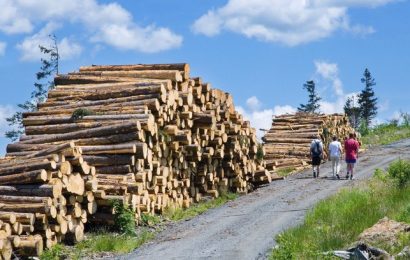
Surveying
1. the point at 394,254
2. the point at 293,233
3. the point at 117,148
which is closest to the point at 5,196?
the point at 117,148

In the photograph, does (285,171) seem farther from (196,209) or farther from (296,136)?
(196,209)

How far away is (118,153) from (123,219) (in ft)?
6.19

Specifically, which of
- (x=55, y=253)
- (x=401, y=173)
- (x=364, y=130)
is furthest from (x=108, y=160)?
(x=364, y=130)

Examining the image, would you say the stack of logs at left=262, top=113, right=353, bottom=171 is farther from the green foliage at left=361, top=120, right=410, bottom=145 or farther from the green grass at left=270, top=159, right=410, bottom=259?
the green grass at left=270, top=159, right=410, bottom=259

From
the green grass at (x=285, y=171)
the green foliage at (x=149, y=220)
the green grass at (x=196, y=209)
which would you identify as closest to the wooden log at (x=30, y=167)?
the green foliage at (x=149, y=220)

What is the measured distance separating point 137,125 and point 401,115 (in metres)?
32.9

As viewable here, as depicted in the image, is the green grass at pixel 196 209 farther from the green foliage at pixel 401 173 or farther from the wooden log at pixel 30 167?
the green foliage at pixel 401 173

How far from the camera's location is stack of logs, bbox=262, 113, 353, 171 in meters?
28.4

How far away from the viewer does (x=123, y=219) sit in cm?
1532

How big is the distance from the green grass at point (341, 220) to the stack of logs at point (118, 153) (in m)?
4.85

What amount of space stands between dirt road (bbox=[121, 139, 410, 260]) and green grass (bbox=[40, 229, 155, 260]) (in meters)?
0.36

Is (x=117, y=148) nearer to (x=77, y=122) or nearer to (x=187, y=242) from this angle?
(x=77, y=122)

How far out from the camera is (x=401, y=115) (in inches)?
1795

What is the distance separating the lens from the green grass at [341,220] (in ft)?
33.8
